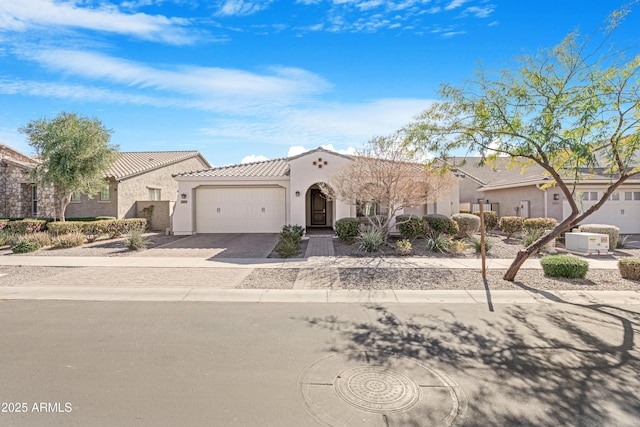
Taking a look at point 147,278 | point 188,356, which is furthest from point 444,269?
point 147,278

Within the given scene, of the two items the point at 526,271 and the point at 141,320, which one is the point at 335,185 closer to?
the point at 526,271

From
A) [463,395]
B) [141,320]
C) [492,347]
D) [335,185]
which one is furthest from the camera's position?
[335,185]

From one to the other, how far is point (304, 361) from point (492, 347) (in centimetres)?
268

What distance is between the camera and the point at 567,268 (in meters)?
8.27

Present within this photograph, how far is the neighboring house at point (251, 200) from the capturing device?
54.5 ft

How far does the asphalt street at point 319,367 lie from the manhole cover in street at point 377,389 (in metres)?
0.02

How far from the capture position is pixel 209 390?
3520mm

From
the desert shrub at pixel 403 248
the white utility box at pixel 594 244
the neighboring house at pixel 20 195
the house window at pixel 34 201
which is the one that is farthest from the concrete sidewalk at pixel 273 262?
the house window at pixel 34 201

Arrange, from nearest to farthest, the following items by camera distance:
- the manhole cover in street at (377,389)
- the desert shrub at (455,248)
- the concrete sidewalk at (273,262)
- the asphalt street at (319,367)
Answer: the asphalt street at (319,367)
the manhole cover in street at (377,389)
the concrete sidewalk at (273,262)
the desert shrub at (455,248)

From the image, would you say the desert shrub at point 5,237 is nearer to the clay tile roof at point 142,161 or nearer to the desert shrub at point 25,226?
the desert shrub at point 25,226

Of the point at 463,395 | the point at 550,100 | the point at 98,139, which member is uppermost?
the point at 98,139

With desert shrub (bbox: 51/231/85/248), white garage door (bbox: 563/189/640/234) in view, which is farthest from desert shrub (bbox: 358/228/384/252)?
white garage door (bbox: 563/189/640/234)

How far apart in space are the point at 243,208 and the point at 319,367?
48.2ft

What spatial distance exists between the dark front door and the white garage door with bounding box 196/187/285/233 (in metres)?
4.67
